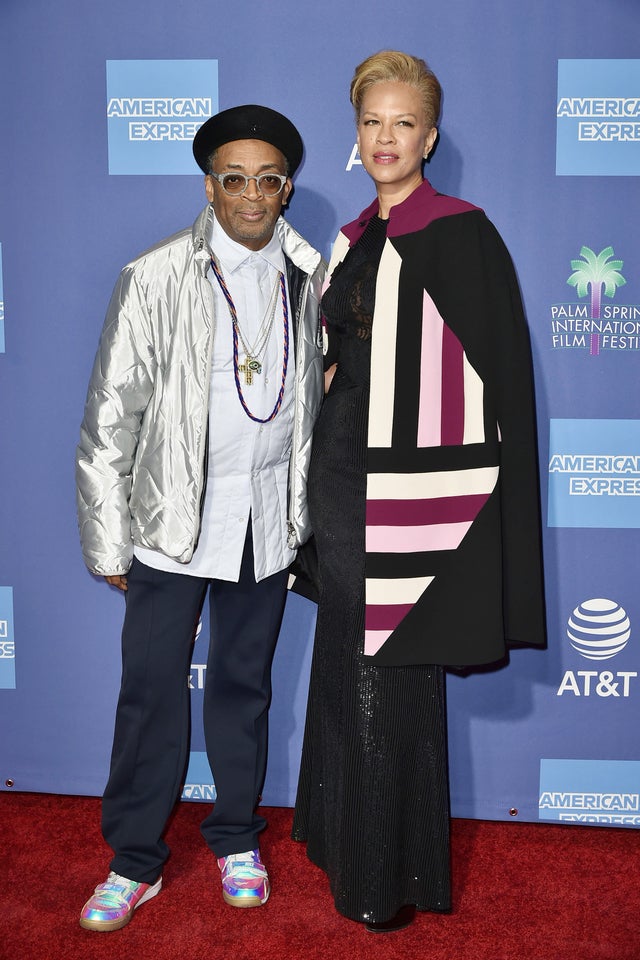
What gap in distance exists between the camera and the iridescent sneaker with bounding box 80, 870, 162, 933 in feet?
7.70

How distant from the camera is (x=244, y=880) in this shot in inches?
97.2

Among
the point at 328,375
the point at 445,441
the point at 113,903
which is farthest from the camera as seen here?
the point at 328,375

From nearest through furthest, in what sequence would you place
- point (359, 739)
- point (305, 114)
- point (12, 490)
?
1. point (359, 739)
2. point (305, 114)
3. point (12, 490)

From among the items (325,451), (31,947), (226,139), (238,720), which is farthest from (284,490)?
(31,947)

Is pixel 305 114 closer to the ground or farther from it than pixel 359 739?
farther from it

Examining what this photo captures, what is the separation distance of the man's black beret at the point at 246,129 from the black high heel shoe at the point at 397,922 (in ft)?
6.25

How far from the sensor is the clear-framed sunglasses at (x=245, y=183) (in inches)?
88.2

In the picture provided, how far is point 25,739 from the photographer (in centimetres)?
300

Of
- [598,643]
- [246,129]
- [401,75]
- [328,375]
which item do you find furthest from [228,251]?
[598,643]

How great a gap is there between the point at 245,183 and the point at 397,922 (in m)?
1.84

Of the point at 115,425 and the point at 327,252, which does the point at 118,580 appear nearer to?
the point at 115,425

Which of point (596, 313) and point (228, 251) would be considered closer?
point (228, 251)

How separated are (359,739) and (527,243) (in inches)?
56.4

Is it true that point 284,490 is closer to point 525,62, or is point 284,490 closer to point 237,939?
point 237,939
